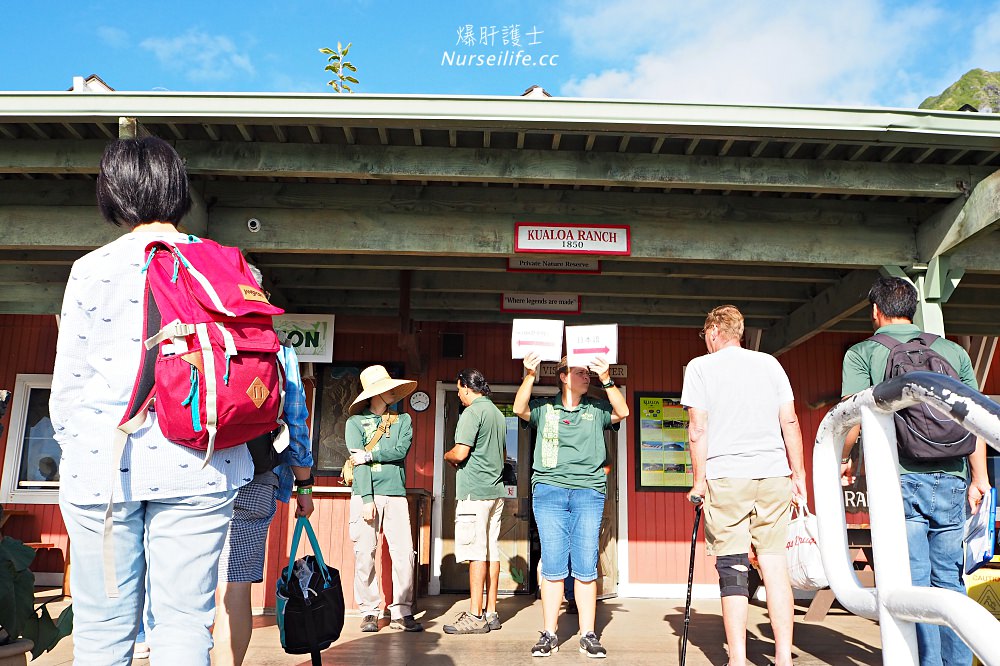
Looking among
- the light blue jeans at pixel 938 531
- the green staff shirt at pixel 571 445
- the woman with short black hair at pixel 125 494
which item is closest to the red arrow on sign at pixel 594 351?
the green staff shirt at pixel 571 445

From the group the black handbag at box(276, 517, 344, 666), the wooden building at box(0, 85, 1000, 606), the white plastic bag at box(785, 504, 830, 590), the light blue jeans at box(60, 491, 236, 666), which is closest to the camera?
the light blue jeans at box(60, 491, 236, 666)

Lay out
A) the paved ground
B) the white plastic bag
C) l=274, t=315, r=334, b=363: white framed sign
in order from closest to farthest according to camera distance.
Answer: the white plastic bag
the paved ground
l=274, t=315, r=334, b=363: white framed sign

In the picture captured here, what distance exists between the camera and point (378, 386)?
552cm

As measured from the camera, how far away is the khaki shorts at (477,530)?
5.23m

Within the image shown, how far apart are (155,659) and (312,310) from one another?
605 centimetres

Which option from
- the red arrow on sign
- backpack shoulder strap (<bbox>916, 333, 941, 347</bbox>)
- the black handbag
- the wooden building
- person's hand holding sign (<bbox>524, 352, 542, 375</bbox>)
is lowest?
the black handbag

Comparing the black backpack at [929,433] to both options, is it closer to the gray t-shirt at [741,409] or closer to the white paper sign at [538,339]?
the gray t-shirt at [741,409]

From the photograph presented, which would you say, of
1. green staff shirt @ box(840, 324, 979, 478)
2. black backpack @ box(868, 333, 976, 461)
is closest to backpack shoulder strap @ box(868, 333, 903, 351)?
green staff shirt @ box(840, 324, 979, 478)

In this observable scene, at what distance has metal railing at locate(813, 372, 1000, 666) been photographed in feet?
3.35

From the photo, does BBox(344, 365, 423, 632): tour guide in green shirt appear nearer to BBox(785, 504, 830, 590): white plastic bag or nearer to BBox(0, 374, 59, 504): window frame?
BBox(785, 504, 830, 590): white plastic bag

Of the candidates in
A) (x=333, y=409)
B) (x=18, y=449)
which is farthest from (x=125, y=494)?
(x=18, y=449)

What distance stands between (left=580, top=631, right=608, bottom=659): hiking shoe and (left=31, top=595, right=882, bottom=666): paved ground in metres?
0.05

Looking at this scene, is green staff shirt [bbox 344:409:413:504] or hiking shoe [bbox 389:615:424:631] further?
green staff shirt [bbox 344:409:413:504]

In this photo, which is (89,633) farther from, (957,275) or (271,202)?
(957,275)
